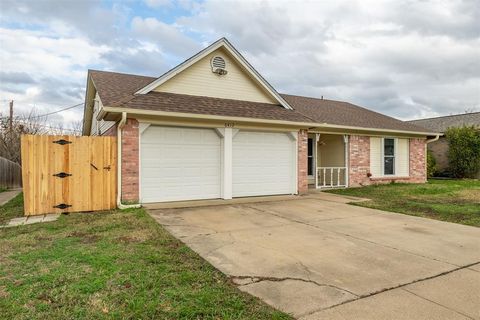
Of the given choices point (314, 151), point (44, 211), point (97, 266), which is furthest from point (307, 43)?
point (97, 266)

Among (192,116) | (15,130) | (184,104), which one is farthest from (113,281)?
(15,130)

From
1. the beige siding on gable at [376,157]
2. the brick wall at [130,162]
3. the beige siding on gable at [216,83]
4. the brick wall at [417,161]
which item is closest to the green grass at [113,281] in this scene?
the brick wall at [130,162]

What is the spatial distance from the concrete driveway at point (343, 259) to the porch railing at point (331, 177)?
252 inches

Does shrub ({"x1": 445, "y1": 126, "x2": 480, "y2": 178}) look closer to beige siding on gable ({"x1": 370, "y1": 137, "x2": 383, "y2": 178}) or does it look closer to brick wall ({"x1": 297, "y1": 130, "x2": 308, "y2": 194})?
beige siding on gable ({"x1": 370, "y1": 137, "x2": 383, "y2": 178})

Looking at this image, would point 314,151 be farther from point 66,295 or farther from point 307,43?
point 66,295

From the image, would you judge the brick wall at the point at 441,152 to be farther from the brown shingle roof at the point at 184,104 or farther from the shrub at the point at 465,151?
the brown shingle roof at the point at 184,104

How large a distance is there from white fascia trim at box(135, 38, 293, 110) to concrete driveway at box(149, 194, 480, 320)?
4065 mm

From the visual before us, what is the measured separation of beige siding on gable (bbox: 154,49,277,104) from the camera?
35.1ft

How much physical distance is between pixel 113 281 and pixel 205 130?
7.05 m

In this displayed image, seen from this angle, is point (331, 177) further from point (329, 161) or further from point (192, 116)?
point (192, 116)

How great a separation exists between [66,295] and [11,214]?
675 cm

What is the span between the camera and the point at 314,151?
15195 mm

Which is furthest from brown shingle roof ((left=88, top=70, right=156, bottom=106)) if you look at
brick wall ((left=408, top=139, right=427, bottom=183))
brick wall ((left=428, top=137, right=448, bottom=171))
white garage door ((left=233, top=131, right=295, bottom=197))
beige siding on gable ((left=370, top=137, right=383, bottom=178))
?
brick wall ((left=428, top=137, right=448, bottom=171))

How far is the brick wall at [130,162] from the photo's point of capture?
898 centimetres
